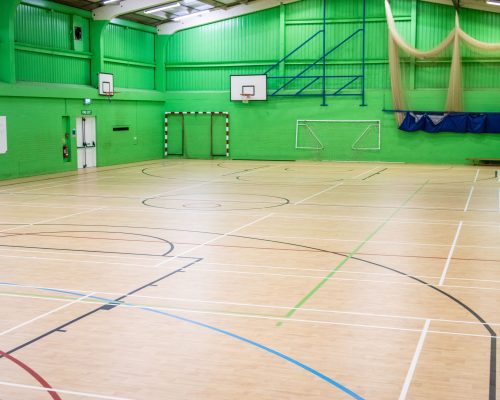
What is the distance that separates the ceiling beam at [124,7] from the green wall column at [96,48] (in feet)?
1.89

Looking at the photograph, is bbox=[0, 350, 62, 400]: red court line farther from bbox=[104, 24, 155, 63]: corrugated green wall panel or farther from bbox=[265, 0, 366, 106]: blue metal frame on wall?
bbox=[265, 0, 366, 106]: blue metal frame on wall

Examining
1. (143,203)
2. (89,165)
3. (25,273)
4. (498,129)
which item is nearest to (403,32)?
(498,129)

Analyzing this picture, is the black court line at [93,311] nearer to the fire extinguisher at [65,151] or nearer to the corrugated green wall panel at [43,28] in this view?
the corrugated green wall panel at [43,28]

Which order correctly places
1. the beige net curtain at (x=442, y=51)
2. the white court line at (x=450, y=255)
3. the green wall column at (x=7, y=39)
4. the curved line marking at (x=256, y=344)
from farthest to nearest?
1. the beige net curtain at (x=442, y=51)
2. the green wall column at (x=7, y=39)
3. the white court line at (x=450, y=255)
4. the curved line marking at (x=256, y=344)

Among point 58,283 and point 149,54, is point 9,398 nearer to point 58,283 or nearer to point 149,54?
point 58,283

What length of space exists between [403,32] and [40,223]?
27779mm

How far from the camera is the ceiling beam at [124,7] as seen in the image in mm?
36188

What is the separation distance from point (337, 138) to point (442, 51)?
771cm

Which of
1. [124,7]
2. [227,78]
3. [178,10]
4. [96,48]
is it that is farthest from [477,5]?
[96,48]

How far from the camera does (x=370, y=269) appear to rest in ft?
43.2

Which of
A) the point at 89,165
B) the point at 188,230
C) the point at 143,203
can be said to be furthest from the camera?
the point at 89,165

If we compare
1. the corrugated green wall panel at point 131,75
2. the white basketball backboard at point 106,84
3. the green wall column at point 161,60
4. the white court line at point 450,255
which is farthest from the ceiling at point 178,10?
the white court line at point 450,255

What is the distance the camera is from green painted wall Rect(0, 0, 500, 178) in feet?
112

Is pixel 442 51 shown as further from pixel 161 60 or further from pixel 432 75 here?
pixel 161 60
